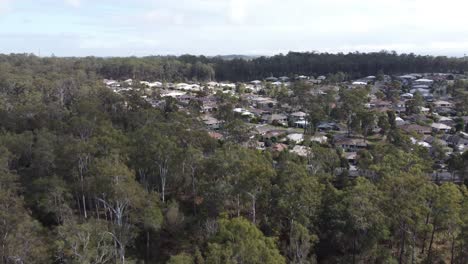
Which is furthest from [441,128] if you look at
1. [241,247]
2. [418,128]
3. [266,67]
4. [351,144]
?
[266,67]

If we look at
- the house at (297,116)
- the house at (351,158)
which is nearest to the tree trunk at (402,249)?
the house at (351,158)

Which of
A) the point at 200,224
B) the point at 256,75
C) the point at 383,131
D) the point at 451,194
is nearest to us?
the point at 451,194

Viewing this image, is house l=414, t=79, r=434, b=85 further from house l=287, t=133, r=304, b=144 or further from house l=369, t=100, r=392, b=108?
house l=287, t=133, r=304, b=144

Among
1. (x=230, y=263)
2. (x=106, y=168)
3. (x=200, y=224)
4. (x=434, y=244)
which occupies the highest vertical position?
(x=106, y=168)

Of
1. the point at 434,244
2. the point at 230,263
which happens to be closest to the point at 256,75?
the point at 434,244

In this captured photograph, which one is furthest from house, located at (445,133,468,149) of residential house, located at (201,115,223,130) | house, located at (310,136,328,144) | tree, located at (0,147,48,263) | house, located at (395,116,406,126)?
tree, located at (0,147,48,263)

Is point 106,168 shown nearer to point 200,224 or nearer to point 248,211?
point 200,224

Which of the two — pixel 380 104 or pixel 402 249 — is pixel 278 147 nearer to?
pixel 402 249

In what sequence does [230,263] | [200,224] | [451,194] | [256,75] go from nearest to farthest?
[230,263]
[451,194]
[200,224]
[256,75]
